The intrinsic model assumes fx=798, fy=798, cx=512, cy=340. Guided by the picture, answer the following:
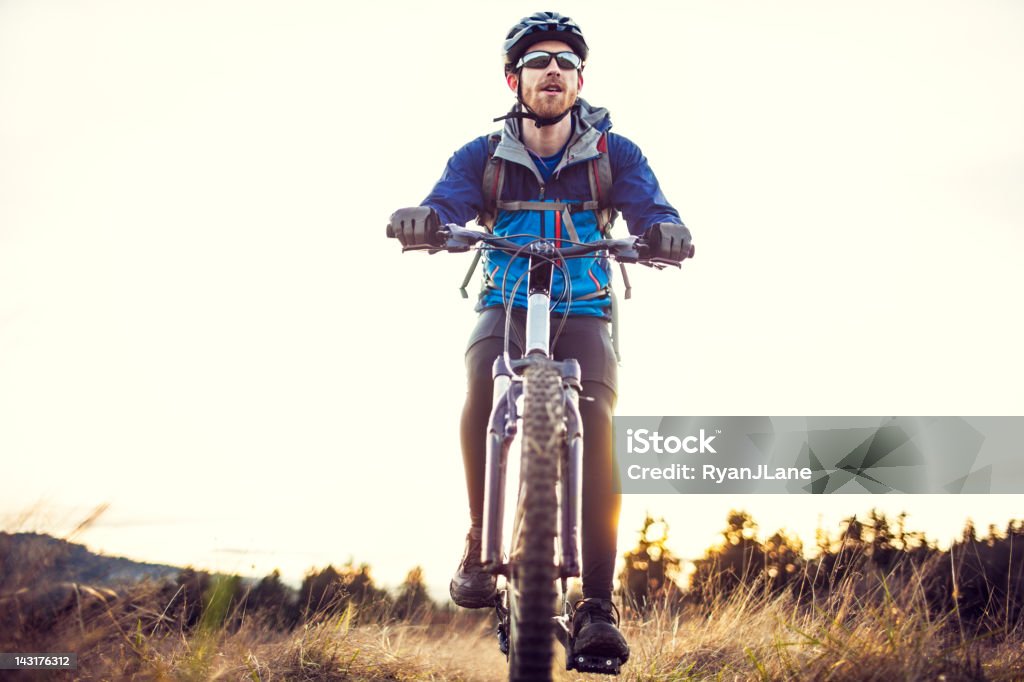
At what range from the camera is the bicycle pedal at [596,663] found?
300cm

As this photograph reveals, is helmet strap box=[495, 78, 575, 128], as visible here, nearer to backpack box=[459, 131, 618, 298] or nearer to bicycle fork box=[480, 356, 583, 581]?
backpack box=[459, 131, 618, 298]

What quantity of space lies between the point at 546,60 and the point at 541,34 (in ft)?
0.47

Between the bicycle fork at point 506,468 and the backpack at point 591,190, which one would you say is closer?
the bicycle fork at point 506,468

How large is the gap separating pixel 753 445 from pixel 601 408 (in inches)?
255

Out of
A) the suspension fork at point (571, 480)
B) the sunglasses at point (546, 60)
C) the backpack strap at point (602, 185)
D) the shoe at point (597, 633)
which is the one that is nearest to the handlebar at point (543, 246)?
the suspension fork at point (571, 480)

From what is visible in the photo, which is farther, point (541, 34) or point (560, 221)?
point (541, 34)

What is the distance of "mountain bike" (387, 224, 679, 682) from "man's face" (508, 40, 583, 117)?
708 millimetres

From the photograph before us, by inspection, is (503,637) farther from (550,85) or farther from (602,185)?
(550,85)

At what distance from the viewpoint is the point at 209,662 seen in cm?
389

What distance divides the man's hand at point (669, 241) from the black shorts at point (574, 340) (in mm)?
463

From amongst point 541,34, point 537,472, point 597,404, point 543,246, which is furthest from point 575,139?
point 537,472

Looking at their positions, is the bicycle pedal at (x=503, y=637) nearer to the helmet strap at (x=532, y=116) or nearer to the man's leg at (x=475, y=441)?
the man's leg at (x=475, y=441)

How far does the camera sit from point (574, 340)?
3424 mm

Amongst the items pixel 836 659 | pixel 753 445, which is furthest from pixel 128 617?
pixel 753 445
